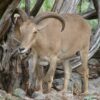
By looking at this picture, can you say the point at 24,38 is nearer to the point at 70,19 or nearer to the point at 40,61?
the point at 40,61

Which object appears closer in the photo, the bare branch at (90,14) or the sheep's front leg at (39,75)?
the sheep's front leg at (39,75)

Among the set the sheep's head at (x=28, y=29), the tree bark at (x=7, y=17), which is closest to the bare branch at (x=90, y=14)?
the tree bark at (x=7, y=17)

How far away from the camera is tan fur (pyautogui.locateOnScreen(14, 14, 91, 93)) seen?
7.91m

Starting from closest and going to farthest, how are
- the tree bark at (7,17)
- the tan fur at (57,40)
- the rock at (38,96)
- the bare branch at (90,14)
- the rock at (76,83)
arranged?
the rock at (38,96) → the tan fur at (57,40) → the tree bark at (7,17) → the rock at (76,83) → the bare branch at (90,14)

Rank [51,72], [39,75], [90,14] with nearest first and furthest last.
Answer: [51,72] → [39,75] → [90,14]

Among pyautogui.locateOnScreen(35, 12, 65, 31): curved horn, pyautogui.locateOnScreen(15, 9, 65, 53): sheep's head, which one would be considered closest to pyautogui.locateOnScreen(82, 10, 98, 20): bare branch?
pyautogui.locateOnScreen(35, 12, 65, 31): curved horn

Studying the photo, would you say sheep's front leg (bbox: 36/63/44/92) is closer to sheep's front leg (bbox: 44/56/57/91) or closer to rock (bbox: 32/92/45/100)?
sheep's front leg (bbox: 44/56/57/91)

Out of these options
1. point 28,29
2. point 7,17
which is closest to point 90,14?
point 7,17

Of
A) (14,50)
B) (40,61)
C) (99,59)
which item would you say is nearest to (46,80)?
(40,61)

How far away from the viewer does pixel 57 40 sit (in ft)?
28.2

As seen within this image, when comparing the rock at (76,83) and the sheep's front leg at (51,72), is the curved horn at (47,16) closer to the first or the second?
the sheep's front leg at (51,72)

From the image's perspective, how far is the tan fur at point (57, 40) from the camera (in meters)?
7.91

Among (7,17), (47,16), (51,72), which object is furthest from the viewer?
(7,17)

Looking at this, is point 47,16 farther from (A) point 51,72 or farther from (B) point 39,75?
(B) point 39,75
